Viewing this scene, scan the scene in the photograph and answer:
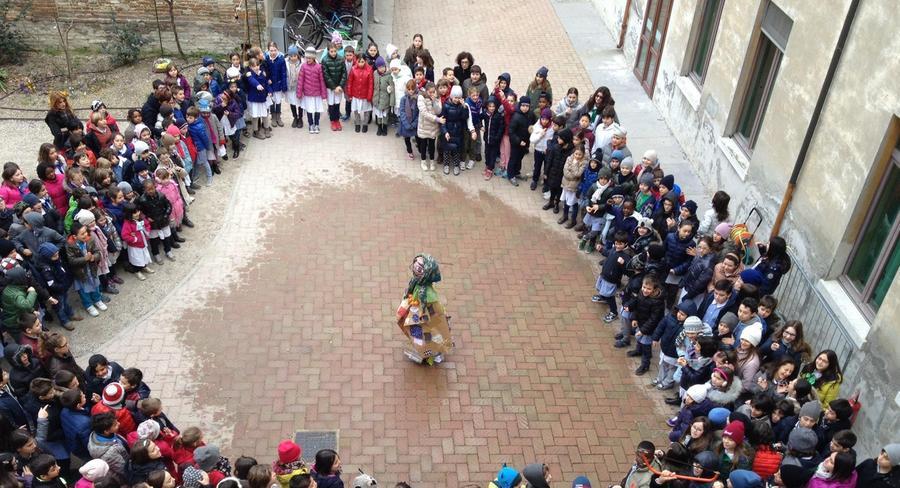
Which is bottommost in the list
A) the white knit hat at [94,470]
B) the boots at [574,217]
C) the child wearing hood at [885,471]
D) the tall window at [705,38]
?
the boots at [574,217]

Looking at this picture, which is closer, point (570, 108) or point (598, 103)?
point (598, 103)

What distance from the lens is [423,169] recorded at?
12.7 m

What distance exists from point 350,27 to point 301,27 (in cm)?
110

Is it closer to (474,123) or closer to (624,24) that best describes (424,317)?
(474,123)

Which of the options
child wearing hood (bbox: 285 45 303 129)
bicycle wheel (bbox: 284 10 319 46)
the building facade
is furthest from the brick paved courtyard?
bicycle wheel (bbox: 284 10 319 46)

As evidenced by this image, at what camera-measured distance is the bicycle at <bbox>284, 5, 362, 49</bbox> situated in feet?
54.6

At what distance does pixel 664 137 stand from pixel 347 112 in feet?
18.7

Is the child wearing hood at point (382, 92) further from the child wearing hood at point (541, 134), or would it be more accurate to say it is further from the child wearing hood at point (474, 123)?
the child wearing hood at point (541, 134)

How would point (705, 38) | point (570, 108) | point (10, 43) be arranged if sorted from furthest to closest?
point (10, 43) → point (705, 38) → point (570, 108)

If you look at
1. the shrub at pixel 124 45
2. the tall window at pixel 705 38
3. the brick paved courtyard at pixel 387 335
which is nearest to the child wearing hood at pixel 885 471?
the brick paved courtyard at pixel 387 335

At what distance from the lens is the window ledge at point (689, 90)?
12805 millimetres

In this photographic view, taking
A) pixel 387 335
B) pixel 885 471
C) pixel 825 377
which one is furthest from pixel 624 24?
pixel 885 471

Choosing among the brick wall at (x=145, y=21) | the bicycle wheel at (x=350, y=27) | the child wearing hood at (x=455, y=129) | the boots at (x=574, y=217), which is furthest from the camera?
the bicycle wheel at (x=350, y=27)

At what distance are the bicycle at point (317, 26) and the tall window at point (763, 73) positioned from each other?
8.56m
